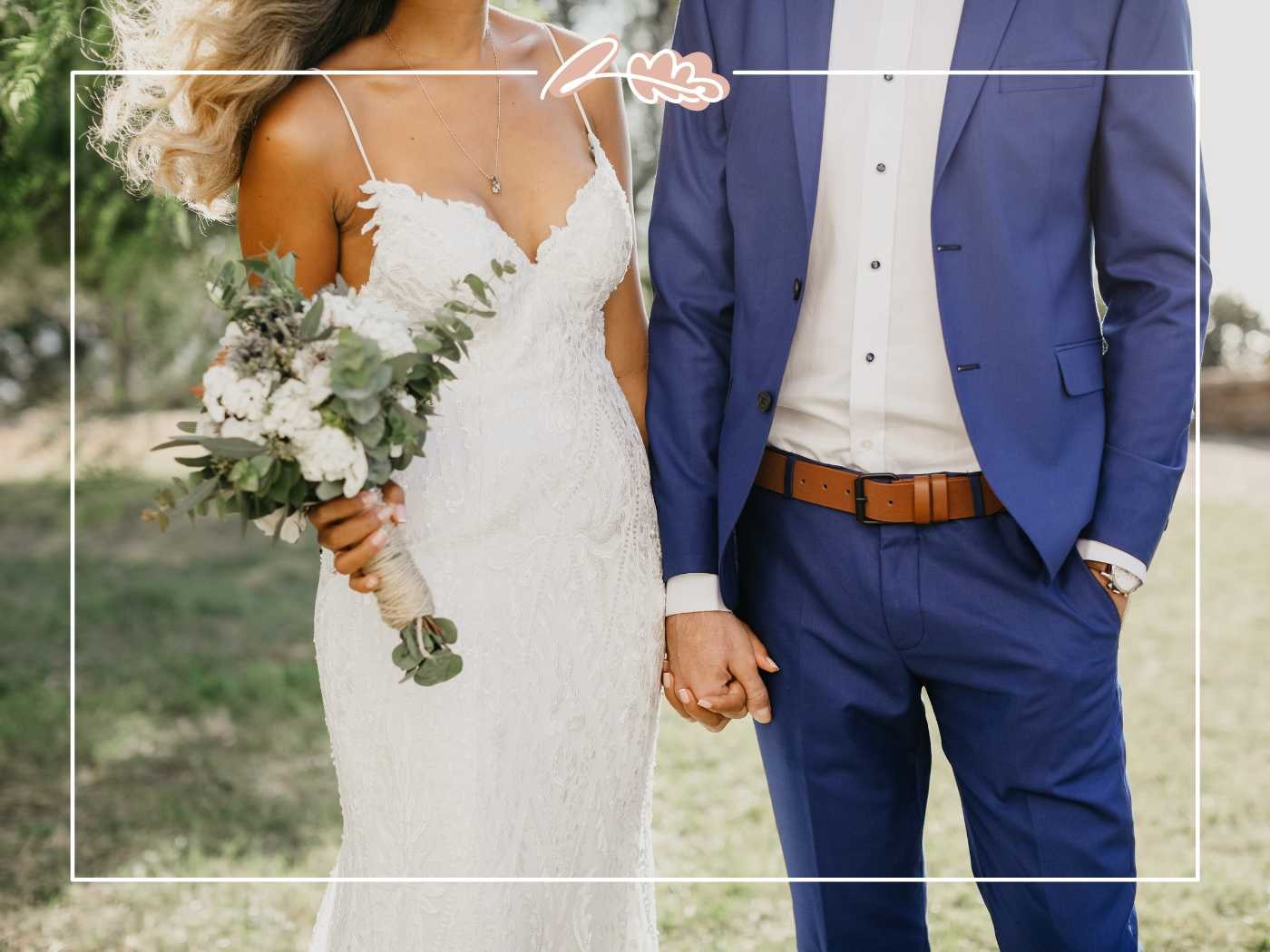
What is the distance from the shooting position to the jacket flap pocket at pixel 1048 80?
7.39 ft

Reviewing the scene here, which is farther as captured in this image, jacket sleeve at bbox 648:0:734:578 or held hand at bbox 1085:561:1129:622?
jacket sleeve at bbox 648:0:734:578

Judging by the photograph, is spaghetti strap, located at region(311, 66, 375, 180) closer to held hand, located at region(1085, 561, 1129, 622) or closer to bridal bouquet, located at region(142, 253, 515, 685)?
bridal bouquet, located at region(142, 253, 515, 685)

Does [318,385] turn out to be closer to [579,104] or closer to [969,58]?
[579,104]

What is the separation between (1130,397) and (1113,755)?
0.65 meters

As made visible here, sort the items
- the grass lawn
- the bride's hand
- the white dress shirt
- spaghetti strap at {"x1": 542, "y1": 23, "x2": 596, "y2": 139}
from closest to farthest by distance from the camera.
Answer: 1. the bride's hand
2. the white dress shirt
3. spaghetti strap at {"x1": 542, "y1": 23, "x2": 596, "y2": 139}
4. the grass lawn

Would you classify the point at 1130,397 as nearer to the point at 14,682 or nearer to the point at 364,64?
the point at 364,64

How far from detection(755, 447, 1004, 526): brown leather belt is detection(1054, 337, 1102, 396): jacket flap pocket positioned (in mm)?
228

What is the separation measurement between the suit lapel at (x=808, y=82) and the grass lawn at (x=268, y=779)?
265 centimetres

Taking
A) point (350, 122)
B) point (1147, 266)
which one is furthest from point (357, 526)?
point (1147, 266)

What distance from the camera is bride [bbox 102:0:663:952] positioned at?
2.39 m

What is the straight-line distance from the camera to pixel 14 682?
6461 millimetres

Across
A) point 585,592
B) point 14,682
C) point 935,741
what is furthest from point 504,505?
point 935,741

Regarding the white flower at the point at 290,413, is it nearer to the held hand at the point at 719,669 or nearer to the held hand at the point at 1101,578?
the held hand at the point at 719,669
